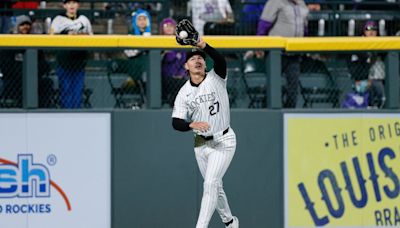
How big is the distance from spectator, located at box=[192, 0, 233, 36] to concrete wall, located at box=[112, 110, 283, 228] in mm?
2218

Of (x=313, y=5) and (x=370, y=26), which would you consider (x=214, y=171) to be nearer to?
(x=370, y=26)

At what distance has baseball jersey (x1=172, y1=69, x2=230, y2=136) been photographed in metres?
8.69

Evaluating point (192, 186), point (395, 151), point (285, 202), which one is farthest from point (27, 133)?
point (395, 151)

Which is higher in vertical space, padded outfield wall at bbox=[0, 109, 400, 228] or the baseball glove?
the baseball glove

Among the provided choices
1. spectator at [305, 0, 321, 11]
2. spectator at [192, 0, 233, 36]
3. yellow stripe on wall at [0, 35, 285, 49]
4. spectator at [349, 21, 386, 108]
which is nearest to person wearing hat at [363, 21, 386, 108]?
spectator at [349, 21, 386, 108]

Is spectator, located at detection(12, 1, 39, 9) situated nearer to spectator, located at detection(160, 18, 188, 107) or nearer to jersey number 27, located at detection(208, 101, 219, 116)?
spectator, located at detection(160, 18, 188, 107)

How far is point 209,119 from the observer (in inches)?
345

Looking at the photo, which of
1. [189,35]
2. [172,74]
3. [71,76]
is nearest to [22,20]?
[71,76]

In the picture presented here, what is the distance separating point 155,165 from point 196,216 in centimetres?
70

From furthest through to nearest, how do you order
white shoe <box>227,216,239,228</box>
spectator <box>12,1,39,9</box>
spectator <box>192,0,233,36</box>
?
spectator <box>12,1,39,9</box>
spectator <box>192,0,233,36</box>
white shoe <box>227,216,239,228</box>

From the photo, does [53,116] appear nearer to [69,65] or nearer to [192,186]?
[69,65]

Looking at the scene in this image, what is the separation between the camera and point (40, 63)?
9586 millimetres

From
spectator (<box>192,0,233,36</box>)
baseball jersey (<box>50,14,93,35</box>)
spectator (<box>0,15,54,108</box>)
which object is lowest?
spectator (<box>0,15,54,108</box>)

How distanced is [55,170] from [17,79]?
1039 millimetres
